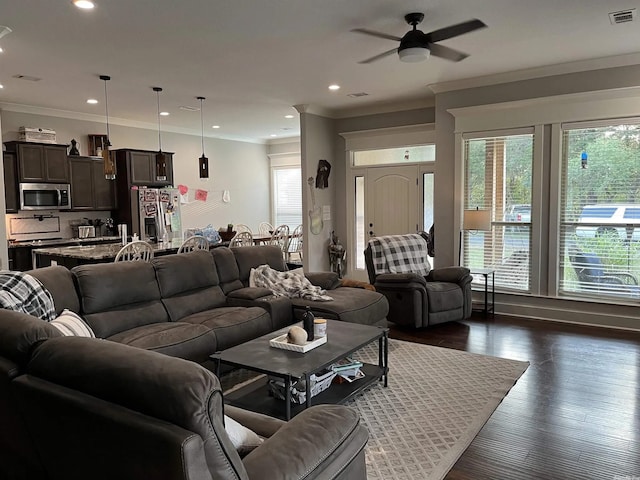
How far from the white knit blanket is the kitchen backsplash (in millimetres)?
4205

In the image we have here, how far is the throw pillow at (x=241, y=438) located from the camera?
1594 millimetres

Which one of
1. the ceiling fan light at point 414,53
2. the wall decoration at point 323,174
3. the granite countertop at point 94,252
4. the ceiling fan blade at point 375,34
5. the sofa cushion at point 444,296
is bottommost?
the sofa cushion at point 444,296

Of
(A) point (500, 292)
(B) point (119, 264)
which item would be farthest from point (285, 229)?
(B) point (119, 264)

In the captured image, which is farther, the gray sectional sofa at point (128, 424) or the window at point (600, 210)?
the window at point (600, 210)

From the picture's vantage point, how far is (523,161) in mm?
5391

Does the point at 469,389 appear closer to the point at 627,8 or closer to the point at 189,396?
the point at 189,396

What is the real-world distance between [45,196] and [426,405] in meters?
6.11

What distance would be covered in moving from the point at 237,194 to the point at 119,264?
6.61 meters

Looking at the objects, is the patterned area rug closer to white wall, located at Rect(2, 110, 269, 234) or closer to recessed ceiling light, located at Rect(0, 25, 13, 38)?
recessed ceiling light, located at Rect(0, 25, 13, 38)

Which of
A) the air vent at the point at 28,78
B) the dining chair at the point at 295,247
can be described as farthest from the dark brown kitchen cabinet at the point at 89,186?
the dining chair at the point at 295,247

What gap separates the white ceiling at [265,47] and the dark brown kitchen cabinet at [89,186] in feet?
3.02

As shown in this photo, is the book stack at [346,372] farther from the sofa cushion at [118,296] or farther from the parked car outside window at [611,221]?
the parked car outside window at [611,221]

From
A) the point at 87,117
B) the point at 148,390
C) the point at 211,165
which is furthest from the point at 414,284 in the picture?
the point at 211,165

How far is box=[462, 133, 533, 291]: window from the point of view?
17.8ft
